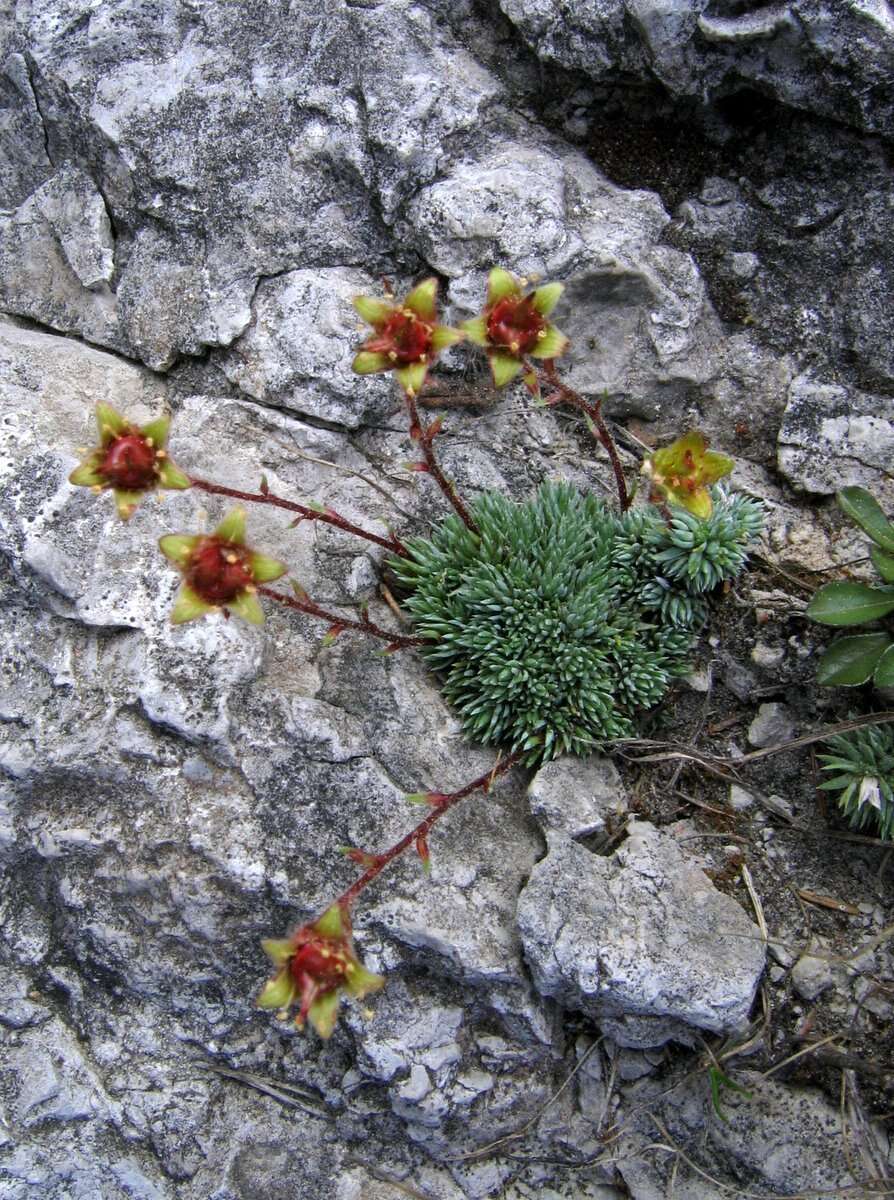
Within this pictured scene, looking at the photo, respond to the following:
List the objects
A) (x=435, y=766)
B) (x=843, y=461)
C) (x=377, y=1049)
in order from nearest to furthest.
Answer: (x=377, y=1049)
(x=435, y=766)
(x=843, y=461)

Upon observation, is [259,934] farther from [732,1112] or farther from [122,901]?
[732,1112]

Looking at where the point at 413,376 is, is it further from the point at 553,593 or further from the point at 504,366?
the point at 553,593

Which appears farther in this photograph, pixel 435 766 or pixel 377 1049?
pixel 435 766

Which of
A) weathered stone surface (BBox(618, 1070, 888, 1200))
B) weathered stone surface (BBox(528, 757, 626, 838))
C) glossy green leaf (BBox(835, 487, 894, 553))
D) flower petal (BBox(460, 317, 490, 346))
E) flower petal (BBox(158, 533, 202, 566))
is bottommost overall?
weathered stone surface (BBox(618, 1070, 888, 1200))

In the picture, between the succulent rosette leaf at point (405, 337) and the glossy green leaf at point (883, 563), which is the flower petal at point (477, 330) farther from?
the glossy green leaf at point (883, 563)

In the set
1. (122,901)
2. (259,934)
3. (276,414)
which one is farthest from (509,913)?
(276,414)

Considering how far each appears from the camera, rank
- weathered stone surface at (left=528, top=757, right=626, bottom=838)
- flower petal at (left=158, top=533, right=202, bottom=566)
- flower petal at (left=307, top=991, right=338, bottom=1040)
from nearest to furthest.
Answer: flower petal at (left=307, top=991, right=338, bottom=1040) → flower petal at (left=158, top=533, right=202, bottom=566) → weathered stone surface at (left=528, top=757, right=626, bottom=838)

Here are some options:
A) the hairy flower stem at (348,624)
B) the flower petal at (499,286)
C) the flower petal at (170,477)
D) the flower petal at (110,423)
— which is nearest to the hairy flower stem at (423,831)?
the hairy flower stem at (348,624)

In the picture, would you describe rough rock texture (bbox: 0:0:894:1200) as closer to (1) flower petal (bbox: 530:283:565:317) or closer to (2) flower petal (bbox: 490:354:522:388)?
(1) flower petal (bbox: 530:283:565:317)

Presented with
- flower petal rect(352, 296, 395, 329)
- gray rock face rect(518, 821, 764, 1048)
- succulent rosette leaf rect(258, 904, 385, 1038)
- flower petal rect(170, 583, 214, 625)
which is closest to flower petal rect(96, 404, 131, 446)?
flower petal rect(170, 583, 214, 625)
